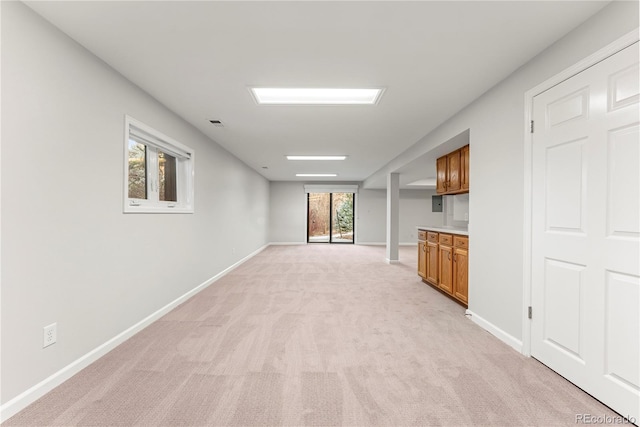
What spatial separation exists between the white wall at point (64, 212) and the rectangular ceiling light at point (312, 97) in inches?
48.6

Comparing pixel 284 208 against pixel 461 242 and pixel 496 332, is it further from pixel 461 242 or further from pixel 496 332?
pixel 496 332

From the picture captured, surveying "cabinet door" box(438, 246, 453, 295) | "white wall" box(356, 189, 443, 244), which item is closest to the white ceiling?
"cabinet door" box(438, 246, 453, 295)

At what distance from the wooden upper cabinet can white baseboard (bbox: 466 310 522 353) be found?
1736mm

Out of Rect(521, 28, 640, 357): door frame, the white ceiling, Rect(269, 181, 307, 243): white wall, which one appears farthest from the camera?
Rect(269, 181, 307, 243): white wall

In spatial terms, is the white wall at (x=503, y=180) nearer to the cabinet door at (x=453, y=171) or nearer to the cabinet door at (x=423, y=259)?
the cabinet door at (x=453, y=171)

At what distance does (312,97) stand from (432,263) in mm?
3120

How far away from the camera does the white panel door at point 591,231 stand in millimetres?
1579

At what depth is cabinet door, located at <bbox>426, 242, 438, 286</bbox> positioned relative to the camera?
4.36m

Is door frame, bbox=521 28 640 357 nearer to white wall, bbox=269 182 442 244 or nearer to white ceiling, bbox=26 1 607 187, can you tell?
white ceiling, bbox=26 1 607 187

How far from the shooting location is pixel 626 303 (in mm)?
1596

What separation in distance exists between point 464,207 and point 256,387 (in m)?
4.17

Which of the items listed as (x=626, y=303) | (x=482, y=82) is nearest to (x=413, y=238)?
(x=482, y=82)

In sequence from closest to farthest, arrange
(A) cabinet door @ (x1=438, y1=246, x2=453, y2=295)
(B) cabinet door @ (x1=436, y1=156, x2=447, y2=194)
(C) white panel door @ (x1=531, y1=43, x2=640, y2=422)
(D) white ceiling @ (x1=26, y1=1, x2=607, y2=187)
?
(C) white panel door @ (x1=531, y1=43, x2=640, y2=422), (D) white ceiling @ (x1=26, y1=1, x2=607, y2=187), (A) cabinet door @ (x1=438, y1=246, x2=453, y2=295), (B) cabinet door @ (x1=436, y1=156, x2=447, y2=194)

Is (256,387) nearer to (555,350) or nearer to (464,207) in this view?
(555,350)
